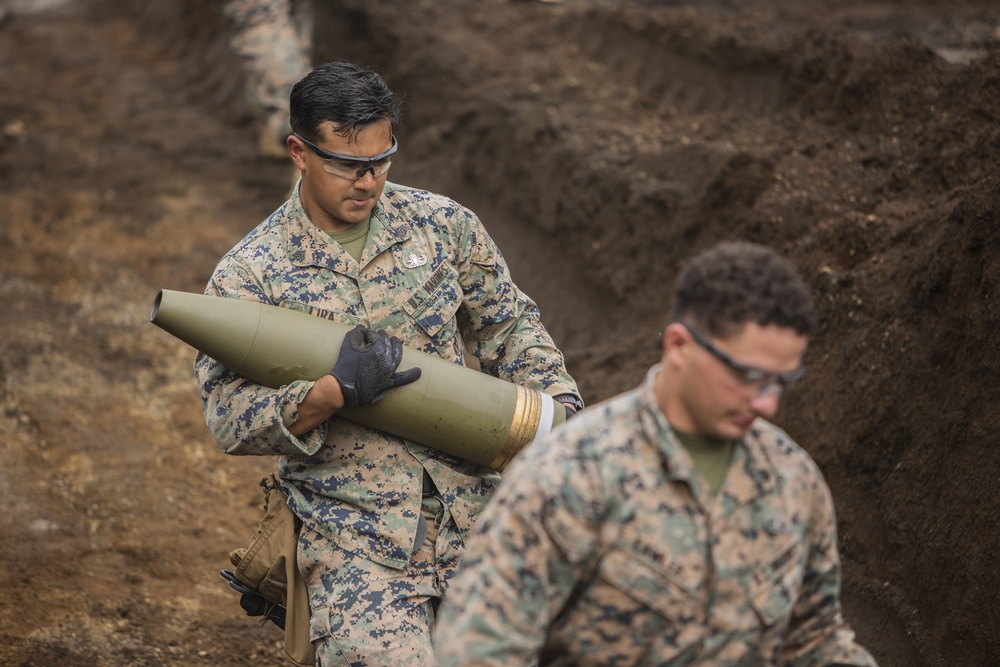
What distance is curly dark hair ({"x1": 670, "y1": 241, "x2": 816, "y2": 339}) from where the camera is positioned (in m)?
2.31

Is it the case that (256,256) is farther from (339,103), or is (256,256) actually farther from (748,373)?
(748,373)

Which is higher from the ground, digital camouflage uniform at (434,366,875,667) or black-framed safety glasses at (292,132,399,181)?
black-framed safety glasses at (292,132,399,181)

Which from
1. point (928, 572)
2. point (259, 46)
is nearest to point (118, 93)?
point (259, 46)

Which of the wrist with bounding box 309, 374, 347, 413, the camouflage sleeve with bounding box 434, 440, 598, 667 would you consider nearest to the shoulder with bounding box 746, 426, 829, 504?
the camouflage sleeve with bounding box 434, 440, 598, 667

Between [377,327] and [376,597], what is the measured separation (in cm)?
86

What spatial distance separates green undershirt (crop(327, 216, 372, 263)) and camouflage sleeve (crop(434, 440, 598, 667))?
5.02ft

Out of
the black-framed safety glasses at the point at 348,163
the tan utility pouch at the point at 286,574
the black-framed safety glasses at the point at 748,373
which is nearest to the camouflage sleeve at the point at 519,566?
the black-framed safety glasses at the point at 748,373

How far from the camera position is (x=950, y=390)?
447 cm

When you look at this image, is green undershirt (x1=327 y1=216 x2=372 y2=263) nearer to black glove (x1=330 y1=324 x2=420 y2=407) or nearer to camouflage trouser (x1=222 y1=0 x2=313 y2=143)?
black glove (x1=330 y1=324 x2=420 y2=407)

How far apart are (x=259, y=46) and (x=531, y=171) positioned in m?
2.96

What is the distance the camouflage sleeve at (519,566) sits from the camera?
7.57ft

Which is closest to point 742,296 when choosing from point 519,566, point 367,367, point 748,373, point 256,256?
point 748,373

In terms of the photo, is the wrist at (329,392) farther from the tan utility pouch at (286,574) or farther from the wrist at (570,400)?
the wrist at (570,400)

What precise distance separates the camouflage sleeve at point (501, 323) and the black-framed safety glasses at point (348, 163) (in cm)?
41
